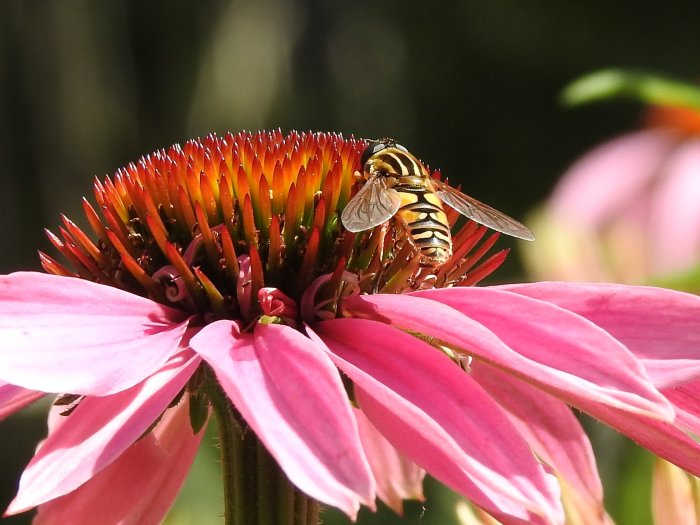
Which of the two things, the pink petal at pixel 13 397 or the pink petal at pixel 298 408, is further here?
the pink petal at pixel 13 397

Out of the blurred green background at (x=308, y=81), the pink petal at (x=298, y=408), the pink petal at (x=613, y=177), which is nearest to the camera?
the pink petal at (x=298, y=408)

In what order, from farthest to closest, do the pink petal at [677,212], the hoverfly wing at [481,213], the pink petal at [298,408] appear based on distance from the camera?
1. the pink petal at [677,212]
2. the hoverfly wing at [481,213]
3. the pink petal at [298,408]

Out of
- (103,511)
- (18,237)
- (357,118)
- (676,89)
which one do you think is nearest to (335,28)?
(357,118)

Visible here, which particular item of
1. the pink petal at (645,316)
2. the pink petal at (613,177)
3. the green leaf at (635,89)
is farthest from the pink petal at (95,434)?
the pink petal at (613,177)

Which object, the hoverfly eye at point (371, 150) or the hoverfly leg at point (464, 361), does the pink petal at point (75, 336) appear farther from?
the hoverfly eye at point (371, 150)

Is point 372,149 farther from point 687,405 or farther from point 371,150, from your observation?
point 687,405

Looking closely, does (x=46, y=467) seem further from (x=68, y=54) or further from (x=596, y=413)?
(x=68, y=54)

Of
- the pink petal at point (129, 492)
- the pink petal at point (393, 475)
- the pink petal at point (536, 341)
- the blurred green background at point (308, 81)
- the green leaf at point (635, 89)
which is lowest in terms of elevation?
the blurred green background at point (308, 81)

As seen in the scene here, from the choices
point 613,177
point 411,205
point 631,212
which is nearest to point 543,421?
point 411,205

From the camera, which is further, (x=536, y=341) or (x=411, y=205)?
(x=411, y=205)
